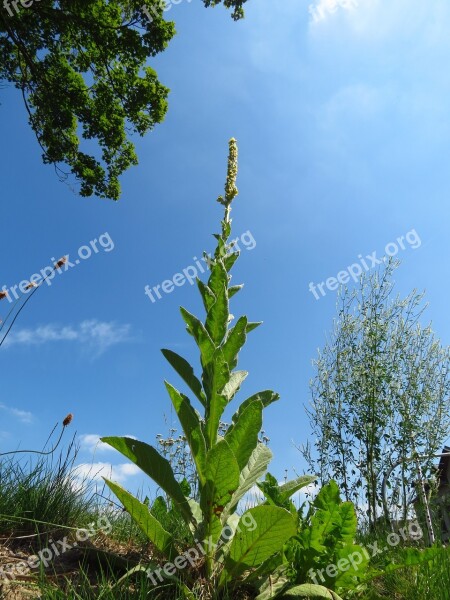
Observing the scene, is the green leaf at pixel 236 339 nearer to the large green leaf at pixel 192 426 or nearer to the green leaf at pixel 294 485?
the large green leaf at pixel 192 426

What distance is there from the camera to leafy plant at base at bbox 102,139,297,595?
2229 mm

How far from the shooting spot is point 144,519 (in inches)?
Result: 91.7

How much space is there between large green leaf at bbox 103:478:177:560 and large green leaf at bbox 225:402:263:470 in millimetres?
464

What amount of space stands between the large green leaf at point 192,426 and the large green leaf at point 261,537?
0.99ft

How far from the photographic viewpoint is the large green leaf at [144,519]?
2.30 m

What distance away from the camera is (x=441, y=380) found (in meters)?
7.11

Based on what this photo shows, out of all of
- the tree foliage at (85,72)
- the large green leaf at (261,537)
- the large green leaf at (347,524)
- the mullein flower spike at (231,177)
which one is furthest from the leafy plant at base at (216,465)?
the tree foliage at (85,72)

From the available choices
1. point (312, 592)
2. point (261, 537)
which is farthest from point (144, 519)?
point (312, 592)

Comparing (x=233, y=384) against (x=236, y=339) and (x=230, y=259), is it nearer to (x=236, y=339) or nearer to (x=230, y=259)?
(x=236, y=339)

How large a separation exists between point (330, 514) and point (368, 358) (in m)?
4.80

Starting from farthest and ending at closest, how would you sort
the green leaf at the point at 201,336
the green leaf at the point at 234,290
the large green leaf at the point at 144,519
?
the green leaf at the point at 234,290
the green leaf at the point at 201,336
the large green leaf at the point at 144,519

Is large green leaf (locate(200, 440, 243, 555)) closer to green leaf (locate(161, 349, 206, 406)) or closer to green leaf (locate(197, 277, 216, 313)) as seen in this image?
green leaf (locate(161, 349, 206, 406))

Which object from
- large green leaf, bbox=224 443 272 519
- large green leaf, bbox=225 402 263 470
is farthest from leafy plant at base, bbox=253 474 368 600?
large green leaf, bbox=225 402 263 470

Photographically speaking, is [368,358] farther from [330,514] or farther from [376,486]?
[330,514]
